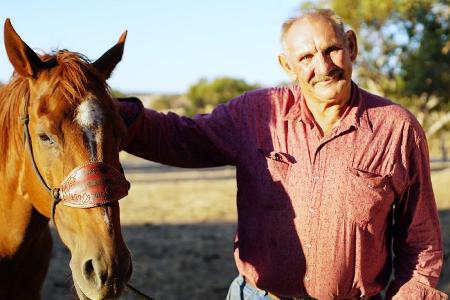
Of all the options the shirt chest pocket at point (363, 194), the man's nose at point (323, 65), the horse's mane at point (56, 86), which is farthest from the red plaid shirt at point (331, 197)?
the horse's mane at point (56, 86)

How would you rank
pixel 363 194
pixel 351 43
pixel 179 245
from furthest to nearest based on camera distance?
pixel 179 245, pixel 351 43, pixel 363 194

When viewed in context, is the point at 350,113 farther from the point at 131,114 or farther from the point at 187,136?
the point at 131,114

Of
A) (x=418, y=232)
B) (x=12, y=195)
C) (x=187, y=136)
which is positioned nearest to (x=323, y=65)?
(x=187, y=136)

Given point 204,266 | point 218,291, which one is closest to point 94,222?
point 218,291

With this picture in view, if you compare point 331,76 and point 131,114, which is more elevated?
point 331,76

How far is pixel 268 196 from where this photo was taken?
9.00 feet

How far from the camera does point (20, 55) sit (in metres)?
2.47

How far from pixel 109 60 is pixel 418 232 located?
5.55ft

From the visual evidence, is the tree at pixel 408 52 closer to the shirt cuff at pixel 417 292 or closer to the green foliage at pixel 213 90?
the shirt cuff at pixel 417 292

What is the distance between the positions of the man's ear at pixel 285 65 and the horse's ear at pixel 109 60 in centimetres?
81

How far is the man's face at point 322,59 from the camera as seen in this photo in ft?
8.77

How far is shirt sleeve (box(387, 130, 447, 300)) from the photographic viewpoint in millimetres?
2668

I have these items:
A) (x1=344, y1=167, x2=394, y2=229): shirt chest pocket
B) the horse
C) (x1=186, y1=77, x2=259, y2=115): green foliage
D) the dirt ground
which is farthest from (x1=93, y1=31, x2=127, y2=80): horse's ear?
(x1=186, y1=77, x2=259, y2=115): green foliage

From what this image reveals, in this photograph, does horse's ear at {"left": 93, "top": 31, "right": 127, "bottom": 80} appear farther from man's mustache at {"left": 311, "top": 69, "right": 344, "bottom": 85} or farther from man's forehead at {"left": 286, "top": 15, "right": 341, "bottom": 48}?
man's mustache at {"left": 311, "top": 69, "right": 344, "bottom": 85}
